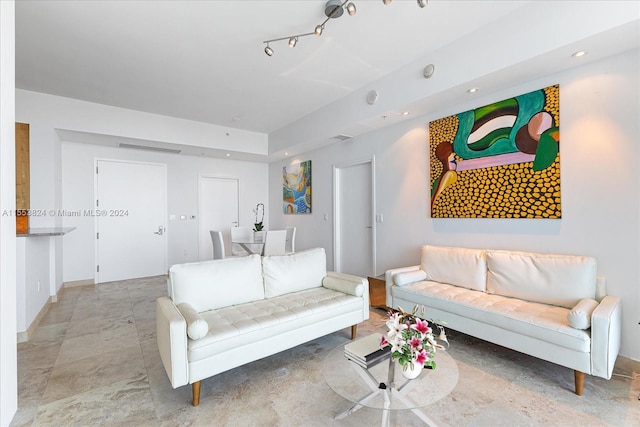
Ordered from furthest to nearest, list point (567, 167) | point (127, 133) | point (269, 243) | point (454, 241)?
point (127, 133) → point (269, 243) → point (454, 241) → point (567, 167)

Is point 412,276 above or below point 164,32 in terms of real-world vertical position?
below

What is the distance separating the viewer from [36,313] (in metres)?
3.21

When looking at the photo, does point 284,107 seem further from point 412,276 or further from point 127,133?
point 412,276

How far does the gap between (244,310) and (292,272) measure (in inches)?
25.1

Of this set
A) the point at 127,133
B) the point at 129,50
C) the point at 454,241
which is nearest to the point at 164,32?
the point at 129,50

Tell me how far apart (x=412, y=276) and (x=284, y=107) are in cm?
314

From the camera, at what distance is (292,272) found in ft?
9.38

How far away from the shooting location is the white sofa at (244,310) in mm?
1826

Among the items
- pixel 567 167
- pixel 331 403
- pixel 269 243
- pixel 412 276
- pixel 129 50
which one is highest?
pixel 129 50

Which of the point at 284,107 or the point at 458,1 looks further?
the point at 284,107

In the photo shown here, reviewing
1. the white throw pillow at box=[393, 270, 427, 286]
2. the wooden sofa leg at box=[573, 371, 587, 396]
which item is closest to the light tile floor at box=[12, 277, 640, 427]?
the wooden sofa leg at box=[573, 371, 587, 396]

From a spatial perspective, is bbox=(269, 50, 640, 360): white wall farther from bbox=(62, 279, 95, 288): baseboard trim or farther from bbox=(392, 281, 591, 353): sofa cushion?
bbox=(62, 279, 95, 288): baseboard trim

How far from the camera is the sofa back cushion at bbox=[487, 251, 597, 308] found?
2.31m

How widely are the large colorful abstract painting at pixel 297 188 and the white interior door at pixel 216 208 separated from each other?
1155 mm
